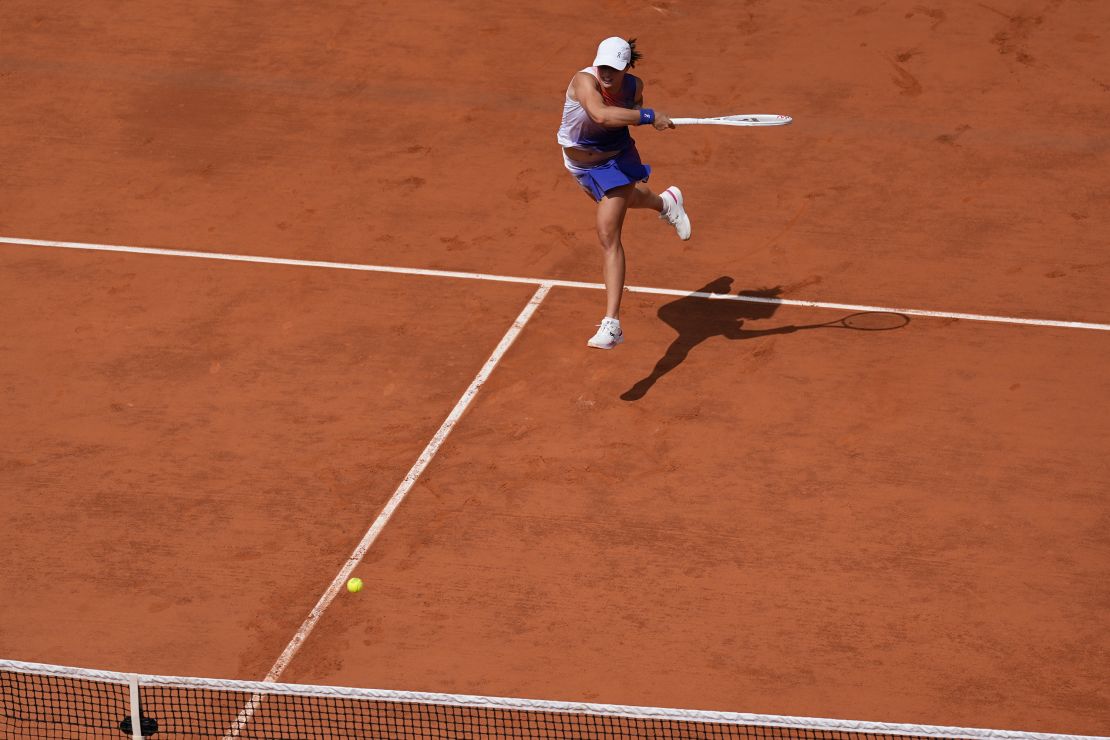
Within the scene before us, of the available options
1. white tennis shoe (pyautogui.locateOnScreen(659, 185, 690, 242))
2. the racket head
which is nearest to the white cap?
white tennis shoe (pyautogui.locateOnScreen(659, 185, 690, 242))

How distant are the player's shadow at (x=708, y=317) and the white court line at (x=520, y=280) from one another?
7 centimetres

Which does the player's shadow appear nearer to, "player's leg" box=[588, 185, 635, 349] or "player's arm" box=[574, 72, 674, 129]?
"player's leg" box=[588, 185, 635, 349]

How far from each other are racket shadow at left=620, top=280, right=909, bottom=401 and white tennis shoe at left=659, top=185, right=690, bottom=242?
0.66 m

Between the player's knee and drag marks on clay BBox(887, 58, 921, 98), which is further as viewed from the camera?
drag marks on clay BBox(887, 58, 921, 98)

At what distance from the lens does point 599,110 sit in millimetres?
9570

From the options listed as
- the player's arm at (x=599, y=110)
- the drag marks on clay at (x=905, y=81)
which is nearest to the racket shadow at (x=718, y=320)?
the player's arm at (x=599, y=110)

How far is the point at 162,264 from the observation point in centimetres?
1230

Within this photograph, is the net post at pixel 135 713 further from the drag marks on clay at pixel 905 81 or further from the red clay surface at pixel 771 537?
the drag marks on clay at pixel 905 81

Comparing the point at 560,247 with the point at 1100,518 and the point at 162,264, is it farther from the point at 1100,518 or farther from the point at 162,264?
the point at 1100,518

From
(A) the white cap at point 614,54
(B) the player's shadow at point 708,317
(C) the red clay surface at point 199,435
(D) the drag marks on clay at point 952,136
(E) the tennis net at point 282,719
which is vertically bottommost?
(B) the player's shadow at point 708,317

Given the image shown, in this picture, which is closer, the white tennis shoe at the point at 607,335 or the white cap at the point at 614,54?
the white cap at the point at 614,54

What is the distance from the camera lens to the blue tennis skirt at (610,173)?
10.0 meters

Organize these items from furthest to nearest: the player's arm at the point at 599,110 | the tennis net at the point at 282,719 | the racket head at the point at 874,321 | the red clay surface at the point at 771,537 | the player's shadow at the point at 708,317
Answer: the racket head at the point at 874,321 → the player's shadow at the point at 708,317 → the player's arm at the point at 599,110 → the red clay surface at the point at 771,537 → the tennis net at the point at 282,719

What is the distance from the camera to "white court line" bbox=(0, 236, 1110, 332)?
11180mm
